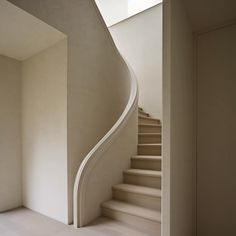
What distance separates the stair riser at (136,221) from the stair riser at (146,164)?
2.48ft

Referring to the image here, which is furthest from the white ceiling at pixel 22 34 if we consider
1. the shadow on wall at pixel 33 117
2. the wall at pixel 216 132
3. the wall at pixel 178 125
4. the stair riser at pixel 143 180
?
the stair riser at pixel 143 180

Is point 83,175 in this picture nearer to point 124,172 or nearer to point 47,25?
point 124,172

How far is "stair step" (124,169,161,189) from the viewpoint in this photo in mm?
2412

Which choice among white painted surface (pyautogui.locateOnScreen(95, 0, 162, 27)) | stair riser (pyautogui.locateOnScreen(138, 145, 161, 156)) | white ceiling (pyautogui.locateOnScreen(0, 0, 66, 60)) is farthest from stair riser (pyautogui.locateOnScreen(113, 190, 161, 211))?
white painted surface (pyautogui.locateOnScreen(95, 0, 162, 27))

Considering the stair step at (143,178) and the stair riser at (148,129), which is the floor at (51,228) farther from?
the stair riser at (148,129)

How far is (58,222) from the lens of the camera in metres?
2.33

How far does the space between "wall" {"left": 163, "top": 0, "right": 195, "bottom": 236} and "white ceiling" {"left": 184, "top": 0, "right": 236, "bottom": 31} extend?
71 mm

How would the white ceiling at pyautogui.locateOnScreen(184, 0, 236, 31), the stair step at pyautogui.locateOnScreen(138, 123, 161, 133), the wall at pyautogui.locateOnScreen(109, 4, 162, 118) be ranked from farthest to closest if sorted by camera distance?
the wall at pyautogui.locateOnScreen(109, 4, 162, 118), the stair step at pyautogui.locateOnScreen(138, 123, 161, 133), the white ceiling at pyautogui.locateOnScreen(184, 0, 236, 31)

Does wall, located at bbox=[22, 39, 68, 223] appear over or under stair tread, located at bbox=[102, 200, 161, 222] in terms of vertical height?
over

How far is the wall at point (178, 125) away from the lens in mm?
1361

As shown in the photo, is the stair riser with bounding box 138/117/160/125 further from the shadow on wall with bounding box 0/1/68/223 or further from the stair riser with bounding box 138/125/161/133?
the shadow on wall with bounding box 0/1/68/223


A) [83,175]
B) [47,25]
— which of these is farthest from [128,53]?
[83,175]

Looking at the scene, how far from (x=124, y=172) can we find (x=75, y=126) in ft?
3.14

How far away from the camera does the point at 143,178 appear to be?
99.7 inches
